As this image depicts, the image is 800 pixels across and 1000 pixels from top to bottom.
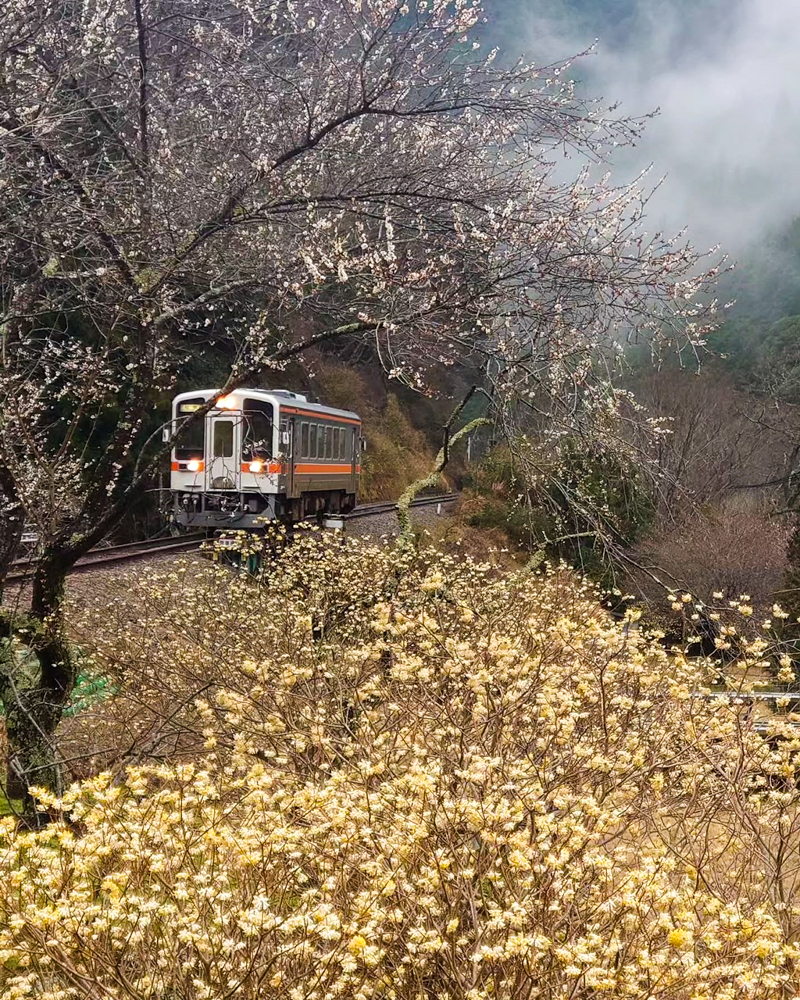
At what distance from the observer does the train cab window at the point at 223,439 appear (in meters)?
12.8

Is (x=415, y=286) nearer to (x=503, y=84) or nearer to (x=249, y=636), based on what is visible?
(x=503, y=84)

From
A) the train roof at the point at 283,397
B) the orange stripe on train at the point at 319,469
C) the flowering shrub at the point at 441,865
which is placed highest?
the train roof at the point at 283,397

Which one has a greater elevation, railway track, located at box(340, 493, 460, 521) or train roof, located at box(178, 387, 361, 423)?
train roof, located at box(178, 387, 361, 423)

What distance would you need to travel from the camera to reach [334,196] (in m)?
3.82

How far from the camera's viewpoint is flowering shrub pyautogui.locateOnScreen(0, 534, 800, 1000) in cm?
225

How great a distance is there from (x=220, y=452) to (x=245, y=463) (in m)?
0.69

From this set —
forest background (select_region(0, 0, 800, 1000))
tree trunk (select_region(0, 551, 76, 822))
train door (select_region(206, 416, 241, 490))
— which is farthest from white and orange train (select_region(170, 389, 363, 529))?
tree trunk (select_region(0, 551, 76, 822))

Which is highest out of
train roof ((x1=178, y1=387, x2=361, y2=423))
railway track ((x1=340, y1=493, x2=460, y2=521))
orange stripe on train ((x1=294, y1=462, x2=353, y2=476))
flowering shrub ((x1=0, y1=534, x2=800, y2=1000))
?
train roof ((x1=178, y1=387, x2=361, y2=423))

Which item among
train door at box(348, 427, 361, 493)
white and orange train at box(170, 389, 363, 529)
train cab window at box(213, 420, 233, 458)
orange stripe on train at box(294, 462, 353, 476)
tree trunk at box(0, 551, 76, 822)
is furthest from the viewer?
train door at box(348, 427, 361, 493)

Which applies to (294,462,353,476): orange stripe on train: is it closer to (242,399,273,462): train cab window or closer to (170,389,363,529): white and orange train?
(170,389,363,529): white and orange train

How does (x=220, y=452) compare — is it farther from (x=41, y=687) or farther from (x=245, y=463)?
(x=41, y=687)

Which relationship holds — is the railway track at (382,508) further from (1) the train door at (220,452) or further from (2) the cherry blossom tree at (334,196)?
(2) the cherry blossom tree at (334,196)

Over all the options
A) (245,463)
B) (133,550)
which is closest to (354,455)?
(245,463)

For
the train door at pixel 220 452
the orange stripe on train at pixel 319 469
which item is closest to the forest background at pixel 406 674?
the train door at pixel 220 452
